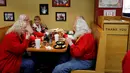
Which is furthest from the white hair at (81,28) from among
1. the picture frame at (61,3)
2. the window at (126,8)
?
the picture frame at (61,3)

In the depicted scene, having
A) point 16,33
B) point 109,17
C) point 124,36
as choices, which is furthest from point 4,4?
point 124,36

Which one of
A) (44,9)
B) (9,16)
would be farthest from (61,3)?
(9,16)

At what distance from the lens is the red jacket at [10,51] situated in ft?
8.99

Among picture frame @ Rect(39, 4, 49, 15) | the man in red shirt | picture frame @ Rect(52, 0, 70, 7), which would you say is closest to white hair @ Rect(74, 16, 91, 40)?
the man in red shirt

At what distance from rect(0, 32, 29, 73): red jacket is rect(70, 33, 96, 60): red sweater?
0.77 meters

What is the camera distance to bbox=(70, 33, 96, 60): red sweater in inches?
103

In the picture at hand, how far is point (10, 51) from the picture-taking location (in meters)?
2.78

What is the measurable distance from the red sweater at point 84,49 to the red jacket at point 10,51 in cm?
77

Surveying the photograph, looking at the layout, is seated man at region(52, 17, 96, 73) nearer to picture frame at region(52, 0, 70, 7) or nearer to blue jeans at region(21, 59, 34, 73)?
blue jeans at region(21, 59, 34, 73)

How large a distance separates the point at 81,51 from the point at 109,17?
157 centimetres

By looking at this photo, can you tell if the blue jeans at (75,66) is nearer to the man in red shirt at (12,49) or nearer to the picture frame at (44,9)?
the man in red shirt at (12,49)

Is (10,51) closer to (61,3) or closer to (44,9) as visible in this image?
(44,9)

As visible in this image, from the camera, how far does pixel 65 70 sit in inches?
106

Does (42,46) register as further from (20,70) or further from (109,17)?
(109,17)
